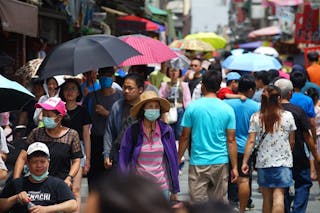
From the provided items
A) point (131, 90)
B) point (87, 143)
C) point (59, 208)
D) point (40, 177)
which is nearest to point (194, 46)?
point (87, 143)

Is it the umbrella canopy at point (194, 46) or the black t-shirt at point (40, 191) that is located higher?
the black t-shirt at point (40, 191)

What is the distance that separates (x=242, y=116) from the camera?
29.5 ft

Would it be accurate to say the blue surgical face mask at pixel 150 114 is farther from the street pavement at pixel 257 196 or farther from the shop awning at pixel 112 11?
the shop awning at pixel 112 11

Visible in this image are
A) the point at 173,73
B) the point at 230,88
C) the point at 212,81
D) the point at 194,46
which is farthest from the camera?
the point at 194,46

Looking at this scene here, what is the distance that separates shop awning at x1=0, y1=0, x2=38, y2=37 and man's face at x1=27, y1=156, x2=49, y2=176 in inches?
156

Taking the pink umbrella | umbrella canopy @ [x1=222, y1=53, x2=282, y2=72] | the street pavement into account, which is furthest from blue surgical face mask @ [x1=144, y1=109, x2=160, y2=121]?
umbrella canopy @ [x1=222, y1=53, x2=282, y2=72]

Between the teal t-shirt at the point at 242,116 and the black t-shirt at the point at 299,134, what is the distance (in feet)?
2.05

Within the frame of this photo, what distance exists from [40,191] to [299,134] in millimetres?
3472

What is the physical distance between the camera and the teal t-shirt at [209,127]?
25.1 ft

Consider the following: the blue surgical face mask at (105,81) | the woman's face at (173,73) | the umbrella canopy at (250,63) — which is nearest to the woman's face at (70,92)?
the blue surgical face mask at (105,81)

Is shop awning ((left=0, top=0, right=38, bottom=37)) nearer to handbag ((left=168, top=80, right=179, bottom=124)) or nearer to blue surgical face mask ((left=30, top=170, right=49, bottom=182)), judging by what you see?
handbag ((left=168, top=80, right=179, bottom=124))

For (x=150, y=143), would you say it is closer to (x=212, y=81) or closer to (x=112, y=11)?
(x=212, y=81)

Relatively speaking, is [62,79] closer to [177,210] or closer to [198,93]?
[198,93]

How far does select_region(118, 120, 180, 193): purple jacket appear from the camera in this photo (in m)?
6.98
